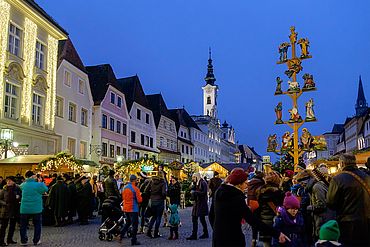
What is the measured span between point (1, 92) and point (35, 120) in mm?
4053

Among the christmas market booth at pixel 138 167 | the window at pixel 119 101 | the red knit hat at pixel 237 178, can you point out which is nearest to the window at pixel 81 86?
the window at pixel 119 101

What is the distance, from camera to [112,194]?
42.2 feet

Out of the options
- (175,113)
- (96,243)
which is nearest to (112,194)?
(96,243)

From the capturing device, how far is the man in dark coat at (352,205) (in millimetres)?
5574

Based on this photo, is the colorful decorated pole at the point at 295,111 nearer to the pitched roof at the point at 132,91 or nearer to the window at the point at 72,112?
the window at the point at 72,112

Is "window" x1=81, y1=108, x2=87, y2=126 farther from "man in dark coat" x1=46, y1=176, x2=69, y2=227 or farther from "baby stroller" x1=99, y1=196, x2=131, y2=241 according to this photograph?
"baby stroller" x1=99, y1=196, x2=131, y2=241

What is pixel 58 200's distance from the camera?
15516 millimetres

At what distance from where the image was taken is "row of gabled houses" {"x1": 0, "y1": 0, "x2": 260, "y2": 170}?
77.7 ft

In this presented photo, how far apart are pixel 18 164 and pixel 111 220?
9518mm

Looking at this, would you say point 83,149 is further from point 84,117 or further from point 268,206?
point 268,206

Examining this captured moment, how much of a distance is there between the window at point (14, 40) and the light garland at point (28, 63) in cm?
43

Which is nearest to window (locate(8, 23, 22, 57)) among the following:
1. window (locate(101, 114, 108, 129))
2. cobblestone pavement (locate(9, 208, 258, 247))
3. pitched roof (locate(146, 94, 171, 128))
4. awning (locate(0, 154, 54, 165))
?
awning (locate(0, 154, 54, 165))

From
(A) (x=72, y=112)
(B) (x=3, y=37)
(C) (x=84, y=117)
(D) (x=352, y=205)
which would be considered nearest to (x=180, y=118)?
(C) (x=84, y=117)

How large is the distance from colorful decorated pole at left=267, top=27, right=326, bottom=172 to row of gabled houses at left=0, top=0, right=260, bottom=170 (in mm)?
13908
